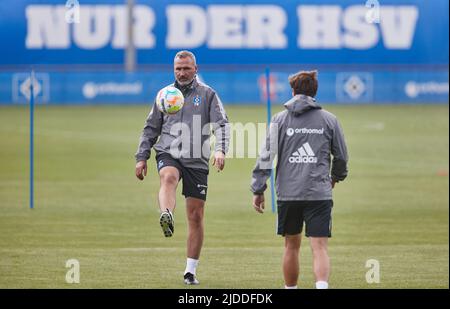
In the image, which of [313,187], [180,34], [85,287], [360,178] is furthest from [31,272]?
[180,34]

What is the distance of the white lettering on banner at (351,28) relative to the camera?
165ft

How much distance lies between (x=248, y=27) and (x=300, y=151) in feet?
135

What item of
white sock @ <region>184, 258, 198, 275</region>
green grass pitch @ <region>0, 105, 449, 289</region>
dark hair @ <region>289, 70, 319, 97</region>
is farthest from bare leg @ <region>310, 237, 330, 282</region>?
white sock @ <region>184, 258, 198, 275</region>

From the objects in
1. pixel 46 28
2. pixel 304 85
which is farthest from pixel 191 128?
pixel 46 28

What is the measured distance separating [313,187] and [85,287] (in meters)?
2.74

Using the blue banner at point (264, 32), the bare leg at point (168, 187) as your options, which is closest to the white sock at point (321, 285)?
the bare leg at point (168, 187)

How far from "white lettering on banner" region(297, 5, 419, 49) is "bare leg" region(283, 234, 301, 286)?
40.4 meters

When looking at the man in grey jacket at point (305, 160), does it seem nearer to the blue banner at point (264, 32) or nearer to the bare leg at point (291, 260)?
the bare leg at point (291, 260)

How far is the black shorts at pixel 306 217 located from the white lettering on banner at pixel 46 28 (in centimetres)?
3726

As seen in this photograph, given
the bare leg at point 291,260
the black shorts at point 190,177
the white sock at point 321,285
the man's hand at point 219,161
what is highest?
the man's hand at point 219,161

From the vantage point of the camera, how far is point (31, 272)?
40.8ft

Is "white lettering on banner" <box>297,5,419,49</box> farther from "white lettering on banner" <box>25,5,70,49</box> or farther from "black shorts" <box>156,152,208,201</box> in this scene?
"black shorts" <box>156,152,208,201</box>

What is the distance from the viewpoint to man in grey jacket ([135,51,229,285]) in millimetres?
11758

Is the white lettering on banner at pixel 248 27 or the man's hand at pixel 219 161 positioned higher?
the white lettering on banner at pixel 248 27
